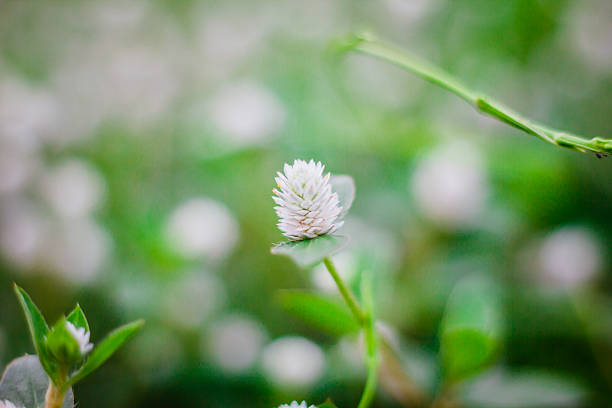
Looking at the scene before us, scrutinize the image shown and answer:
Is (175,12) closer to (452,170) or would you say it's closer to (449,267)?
(452,170)

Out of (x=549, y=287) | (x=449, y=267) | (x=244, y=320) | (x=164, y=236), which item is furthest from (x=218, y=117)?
(x=549, y=287)

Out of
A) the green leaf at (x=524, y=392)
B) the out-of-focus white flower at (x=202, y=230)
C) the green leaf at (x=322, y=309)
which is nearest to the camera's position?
the green leaf at (x=322, y=309)

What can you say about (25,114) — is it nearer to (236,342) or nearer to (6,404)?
(236,342)

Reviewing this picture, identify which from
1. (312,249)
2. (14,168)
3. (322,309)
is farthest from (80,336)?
(14,168)

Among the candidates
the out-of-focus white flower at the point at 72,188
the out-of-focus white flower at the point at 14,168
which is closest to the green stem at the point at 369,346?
the out-of-focus white flower at the point at 72,188

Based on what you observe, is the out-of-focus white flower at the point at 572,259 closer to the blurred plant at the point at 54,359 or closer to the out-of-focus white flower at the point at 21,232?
the blurred plant at the point at 54,359

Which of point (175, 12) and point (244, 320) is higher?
point (175, 12)

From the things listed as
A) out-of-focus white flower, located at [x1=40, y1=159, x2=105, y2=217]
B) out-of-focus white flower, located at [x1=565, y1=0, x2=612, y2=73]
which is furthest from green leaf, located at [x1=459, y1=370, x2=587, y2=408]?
out-of-focus white flower, located at [x1=565, y1=0, x2=612, y2=73]
